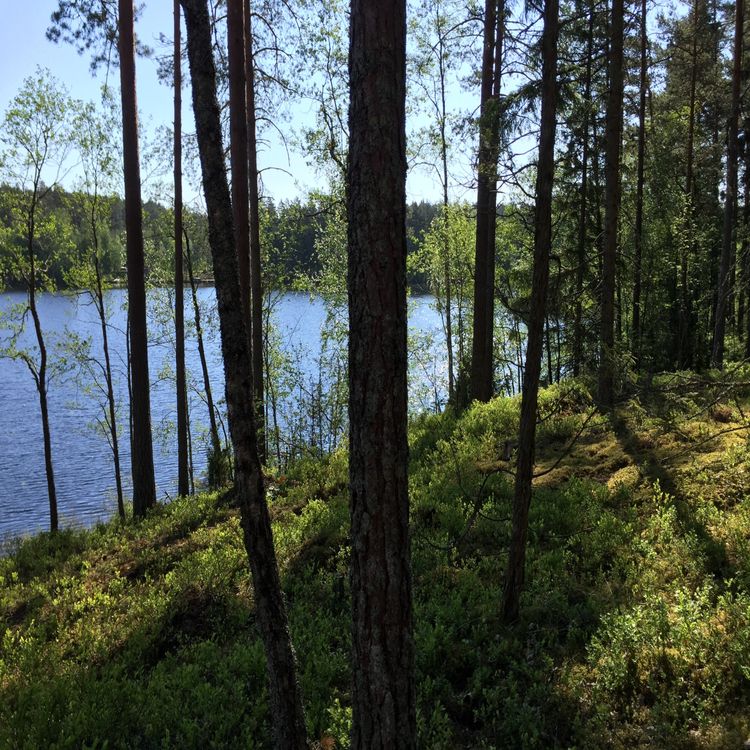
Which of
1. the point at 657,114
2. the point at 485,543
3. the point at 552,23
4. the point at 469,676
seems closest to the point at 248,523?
the point at 469,676

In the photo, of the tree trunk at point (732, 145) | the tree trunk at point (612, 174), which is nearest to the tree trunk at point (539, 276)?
the tree trunk at point (612, 174)

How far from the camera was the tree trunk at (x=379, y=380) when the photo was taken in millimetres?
2773

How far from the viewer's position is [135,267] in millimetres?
10852

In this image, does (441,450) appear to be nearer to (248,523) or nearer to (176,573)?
(176,573)

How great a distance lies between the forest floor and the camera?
13.4ft

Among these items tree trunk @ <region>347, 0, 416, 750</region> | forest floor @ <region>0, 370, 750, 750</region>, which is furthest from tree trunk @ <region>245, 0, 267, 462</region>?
tree trunk @ <region>347, 0, 416, 750</region>

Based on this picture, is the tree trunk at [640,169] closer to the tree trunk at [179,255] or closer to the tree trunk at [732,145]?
the tree trunk at [732,145]

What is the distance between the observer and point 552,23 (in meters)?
4.53

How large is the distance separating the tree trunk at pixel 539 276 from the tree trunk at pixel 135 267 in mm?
8354

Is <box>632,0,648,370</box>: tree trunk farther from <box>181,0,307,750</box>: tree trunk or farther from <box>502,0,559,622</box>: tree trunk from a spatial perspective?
<box>181,0,307,750</box>: tree trunk

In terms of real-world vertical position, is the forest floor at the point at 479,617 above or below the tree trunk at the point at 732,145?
below

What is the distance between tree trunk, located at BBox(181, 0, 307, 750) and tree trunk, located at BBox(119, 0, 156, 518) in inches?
312

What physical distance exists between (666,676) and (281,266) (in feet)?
58.3

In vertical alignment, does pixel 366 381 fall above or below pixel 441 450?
above
